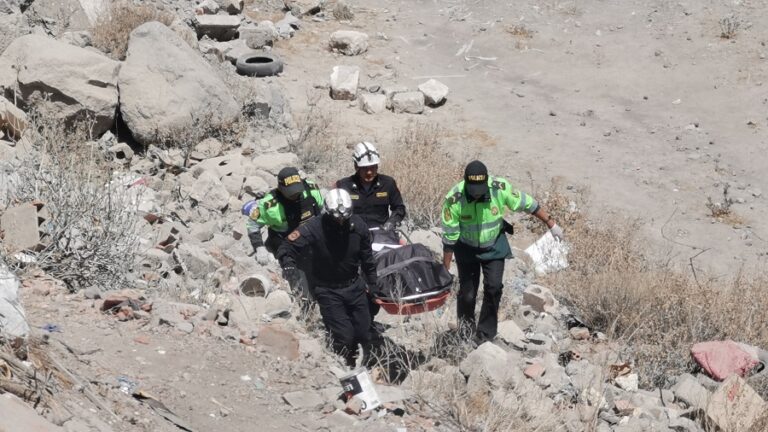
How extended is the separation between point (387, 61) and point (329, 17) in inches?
97.6

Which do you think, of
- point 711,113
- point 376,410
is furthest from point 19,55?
point 711,113

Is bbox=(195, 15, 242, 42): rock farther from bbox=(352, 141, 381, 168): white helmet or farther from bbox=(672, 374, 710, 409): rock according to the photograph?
bbox=(672, 374, 710, 409): rock

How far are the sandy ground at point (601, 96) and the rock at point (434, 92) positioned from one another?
7.0 inches

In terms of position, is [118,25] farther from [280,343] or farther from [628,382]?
[628,382]

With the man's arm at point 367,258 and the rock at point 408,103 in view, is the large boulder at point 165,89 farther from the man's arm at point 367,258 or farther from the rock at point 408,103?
the man's arm at point 367,258

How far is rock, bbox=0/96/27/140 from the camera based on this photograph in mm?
9195

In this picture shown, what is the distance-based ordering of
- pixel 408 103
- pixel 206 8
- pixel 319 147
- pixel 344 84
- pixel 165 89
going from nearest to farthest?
pixel 165 89 < pixel 319 147 < pixel 408 103 < pixel 344 84 < pixel 206 8

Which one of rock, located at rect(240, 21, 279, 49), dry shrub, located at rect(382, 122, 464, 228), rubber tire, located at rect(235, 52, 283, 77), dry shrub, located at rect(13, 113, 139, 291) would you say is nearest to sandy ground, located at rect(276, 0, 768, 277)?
rubber tire, located at rect(235, 52, 283, 77)

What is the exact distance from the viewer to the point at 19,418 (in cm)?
364

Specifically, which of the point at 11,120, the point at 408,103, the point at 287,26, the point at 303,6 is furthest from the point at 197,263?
the point at 303,6

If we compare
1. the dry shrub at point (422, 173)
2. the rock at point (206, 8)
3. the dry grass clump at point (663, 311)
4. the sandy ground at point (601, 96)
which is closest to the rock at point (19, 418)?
the dry grass clump at point (663, 311)

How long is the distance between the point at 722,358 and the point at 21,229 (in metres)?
5.36

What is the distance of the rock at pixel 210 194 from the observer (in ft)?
30.2

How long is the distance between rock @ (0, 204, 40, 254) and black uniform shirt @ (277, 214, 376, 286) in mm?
1779
